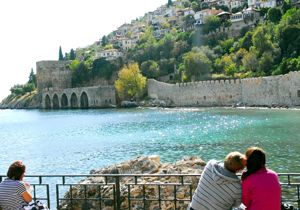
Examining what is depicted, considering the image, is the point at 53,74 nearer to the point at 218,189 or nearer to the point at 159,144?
the point at 159,144

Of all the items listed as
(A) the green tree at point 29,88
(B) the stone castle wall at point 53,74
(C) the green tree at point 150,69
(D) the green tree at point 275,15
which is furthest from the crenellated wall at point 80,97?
(D) the green tree at point 275,15

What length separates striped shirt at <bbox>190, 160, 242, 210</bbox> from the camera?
4.94 metres

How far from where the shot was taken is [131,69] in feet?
257

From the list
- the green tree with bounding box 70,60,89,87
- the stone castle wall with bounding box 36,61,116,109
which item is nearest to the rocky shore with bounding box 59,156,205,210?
the stone castle wall with bounding box 36,61,116,109

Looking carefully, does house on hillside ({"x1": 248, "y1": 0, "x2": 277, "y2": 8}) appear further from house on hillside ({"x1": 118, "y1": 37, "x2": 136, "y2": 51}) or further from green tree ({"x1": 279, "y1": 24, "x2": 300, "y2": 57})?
house on hillside ({"x1": 118, "y1": 37, "x2": 136, "y2": 51})

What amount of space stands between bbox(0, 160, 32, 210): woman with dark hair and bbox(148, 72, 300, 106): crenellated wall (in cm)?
4822

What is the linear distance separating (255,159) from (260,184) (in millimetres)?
250

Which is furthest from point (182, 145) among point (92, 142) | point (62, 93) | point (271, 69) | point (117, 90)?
point (62, 93)

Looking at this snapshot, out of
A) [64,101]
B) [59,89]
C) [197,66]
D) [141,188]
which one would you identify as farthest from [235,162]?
[64,101]

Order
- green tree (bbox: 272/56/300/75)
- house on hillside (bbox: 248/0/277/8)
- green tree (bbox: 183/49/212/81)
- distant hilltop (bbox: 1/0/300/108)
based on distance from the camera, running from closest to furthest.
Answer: green tree (bbox: 272/56/300/75)
distant hilltop (bbox: 1/0/300/108)
green tree (bbox: 183/49/212/81)
house on hillside (bbox: 248/0/277/8)

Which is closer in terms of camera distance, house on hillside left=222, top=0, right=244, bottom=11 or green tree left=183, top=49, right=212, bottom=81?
green tree left=183, top=49, right=212, bottom=81

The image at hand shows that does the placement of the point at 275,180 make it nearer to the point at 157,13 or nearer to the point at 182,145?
the point at 182,145

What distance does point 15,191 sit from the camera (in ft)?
18.7

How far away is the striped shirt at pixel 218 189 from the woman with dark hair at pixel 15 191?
2.08m
